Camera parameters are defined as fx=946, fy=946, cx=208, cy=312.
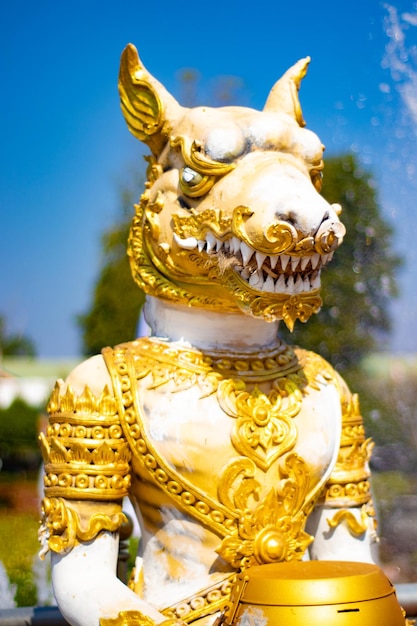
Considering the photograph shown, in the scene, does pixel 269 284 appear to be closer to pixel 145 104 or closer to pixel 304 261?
pixel 304 261

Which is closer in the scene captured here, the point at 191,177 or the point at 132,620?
the point at 132,620

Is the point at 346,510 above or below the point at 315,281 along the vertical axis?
below

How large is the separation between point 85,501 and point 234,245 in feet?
2.94

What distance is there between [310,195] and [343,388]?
835mm

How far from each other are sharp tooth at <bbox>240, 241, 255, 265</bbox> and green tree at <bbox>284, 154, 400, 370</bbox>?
407cm

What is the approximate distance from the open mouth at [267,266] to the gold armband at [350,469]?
582 mm

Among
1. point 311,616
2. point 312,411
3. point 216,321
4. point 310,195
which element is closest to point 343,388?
point 312,411

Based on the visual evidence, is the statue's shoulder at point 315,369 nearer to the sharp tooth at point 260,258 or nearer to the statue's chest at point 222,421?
the statue's chest at point 222,421

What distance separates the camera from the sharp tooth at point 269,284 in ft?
9.38

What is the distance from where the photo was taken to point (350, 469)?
3268 millimetres

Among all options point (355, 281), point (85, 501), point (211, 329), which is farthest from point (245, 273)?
point (355, 281)

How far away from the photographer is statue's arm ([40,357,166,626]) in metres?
2.79

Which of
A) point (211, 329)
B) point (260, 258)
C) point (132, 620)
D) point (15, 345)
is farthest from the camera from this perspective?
point (15, 345)

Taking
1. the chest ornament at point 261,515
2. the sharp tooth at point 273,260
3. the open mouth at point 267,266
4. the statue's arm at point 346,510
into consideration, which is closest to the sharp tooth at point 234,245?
the open mouth at point 267,266
